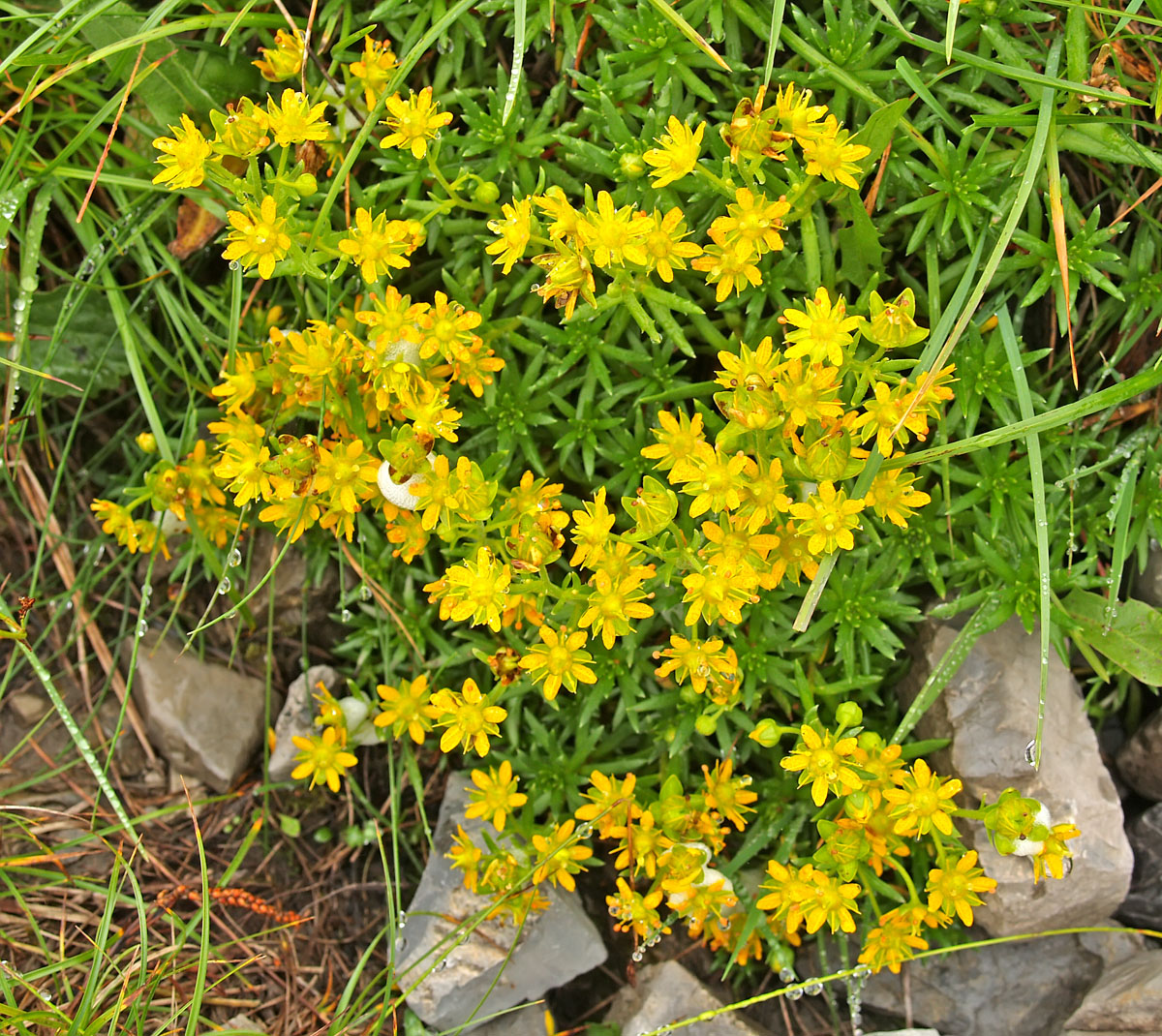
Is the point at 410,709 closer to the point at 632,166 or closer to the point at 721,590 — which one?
the point at 721,590

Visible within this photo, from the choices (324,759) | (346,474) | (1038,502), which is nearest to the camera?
(1038,502)

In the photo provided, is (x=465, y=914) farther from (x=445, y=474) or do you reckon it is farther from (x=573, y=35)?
(x=573, y=35)

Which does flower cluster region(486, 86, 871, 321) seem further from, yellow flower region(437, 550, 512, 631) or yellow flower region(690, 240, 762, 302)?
yellow flower region(437, 550, 512, 631)

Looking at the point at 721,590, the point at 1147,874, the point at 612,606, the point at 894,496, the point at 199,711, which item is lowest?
the point at 1147,874

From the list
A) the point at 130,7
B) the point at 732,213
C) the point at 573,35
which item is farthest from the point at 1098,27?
the point at 130,7

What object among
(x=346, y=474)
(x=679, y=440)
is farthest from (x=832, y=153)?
(x=346, y=474)

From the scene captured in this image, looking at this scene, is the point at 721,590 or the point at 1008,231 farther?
the point at 1008,231

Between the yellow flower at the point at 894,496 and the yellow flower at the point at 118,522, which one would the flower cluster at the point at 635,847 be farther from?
the yellow flower at the point at 118,522
